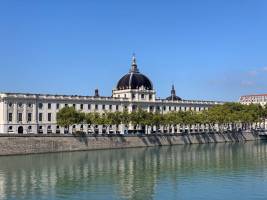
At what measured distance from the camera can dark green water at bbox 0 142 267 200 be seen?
52.0 m

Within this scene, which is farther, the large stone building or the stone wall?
the large stone building

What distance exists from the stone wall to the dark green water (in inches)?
224

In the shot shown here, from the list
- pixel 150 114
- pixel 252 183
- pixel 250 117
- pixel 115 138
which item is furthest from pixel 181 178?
pixel 250 117

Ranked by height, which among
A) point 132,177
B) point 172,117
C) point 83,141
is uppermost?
point 172,117

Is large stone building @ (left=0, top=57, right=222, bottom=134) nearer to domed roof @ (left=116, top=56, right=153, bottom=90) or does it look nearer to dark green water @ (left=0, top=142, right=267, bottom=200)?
domed roof @ (left=116, top=56, right=153, bottom=90)

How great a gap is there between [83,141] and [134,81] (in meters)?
42.5

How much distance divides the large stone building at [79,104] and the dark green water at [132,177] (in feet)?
98.6

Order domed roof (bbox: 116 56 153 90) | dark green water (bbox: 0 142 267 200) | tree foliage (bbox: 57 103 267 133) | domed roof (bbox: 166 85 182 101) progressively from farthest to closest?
domed roof (bbox: 166 85 182 101) → domed roof (bbox: 116 56 153 90) → tree foliage (bbox: 57 103 267 133) → dark green water (bbox: 0 142 267 200)

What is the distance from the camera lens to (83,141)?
365 ft

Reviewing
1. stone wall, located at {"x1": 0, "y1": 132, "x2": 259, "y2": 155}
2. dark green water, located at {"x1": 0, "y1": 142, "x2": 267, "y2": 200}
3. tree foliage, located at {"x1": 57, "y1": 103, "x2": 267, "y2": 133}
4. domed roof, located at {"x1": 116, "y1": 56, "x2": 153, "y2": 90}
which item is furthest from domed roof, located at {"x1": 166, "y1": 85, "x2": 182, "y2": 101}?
dark green water, located at {"x1": 0, "y1": 142, "x2": 267, "y2": 200}

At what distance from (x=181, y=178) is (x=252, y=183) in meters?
9.02

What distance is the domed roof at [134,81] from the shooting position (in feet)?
489

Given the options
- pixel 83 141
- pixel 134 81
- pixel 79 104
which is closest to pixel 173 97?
pixel 134 81

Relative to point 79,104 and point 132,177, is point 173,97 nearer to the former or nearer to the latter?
point 79,104
